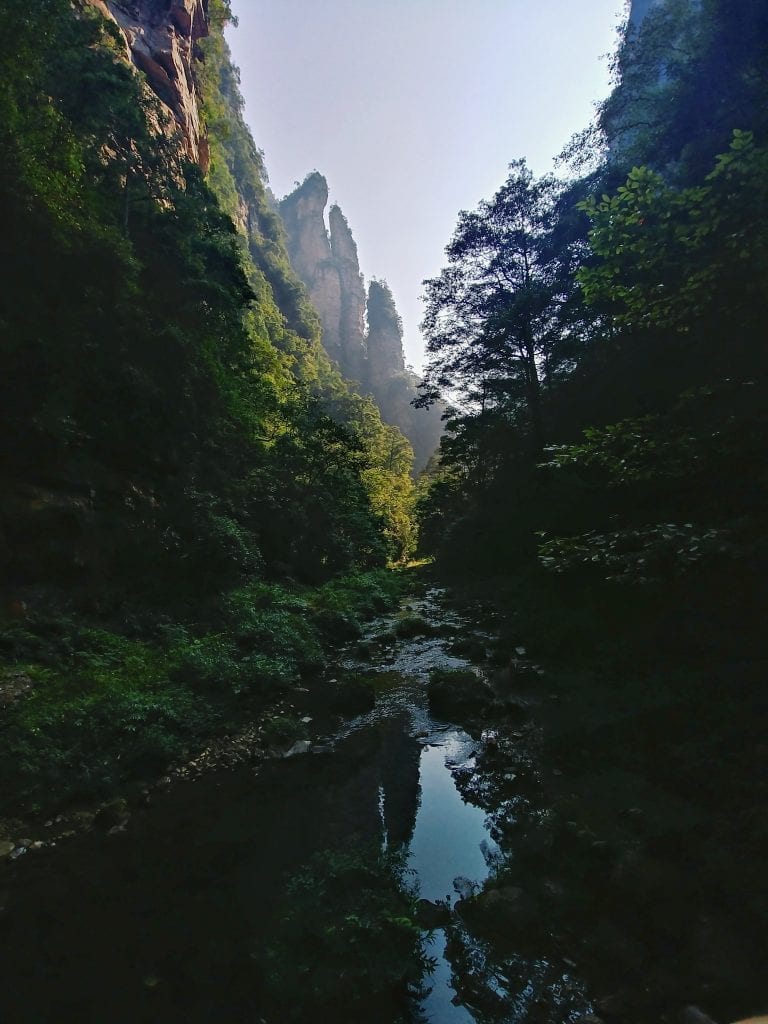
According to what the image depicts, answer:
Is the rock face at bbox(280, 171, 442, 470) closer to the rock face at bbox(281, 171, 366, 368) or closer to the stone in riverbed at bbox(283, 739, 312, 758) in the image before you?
the rock face at bbox(281, 171, 366, 368)

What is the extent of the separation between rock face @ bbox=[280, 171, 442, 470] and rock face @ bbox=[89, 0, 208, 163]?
248ft

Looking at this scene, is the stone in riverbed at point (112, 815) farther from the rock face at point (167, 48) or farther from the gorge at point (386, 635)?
the rock face at point (167, 48)

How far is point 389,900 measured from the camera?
146 inches

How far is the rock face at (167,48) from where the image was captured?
24.9 metres

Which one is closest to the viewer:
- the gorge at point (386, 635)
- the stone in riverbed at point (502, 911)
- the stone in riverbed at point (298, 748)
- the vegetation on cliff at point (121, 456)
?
the gorge at point (386, 635)

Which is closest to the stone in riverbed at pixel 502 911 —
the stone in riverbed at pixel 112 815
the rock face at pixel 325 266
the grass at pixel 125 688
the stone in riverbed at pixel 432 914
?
the stone in riverbed at pixel 432 914

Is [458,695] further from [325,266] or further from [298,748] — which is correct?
[325,266]

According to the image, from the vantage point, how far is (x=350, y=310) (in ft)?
385

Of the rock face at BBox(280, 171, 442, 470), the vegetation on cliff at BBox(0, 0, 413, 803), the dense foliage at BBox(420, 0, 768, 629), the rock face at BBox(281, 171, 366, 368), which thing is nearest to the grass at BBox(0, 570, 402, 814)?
the vegetation on cliff at BBox(0, 0, 413, 803)

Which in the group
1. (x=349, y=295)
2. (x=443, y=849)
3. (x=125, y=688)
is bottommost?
(x=443, y=849)

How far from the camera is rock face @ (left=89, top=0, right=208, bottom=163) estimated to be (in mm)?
24938

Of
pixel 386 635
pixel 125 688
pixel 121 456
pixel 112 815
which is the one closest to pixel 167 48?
pixel 121 456

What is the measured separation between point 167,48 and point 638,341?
32.5 meters

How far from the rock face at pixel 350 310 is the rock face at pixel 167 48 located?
7565 cm
